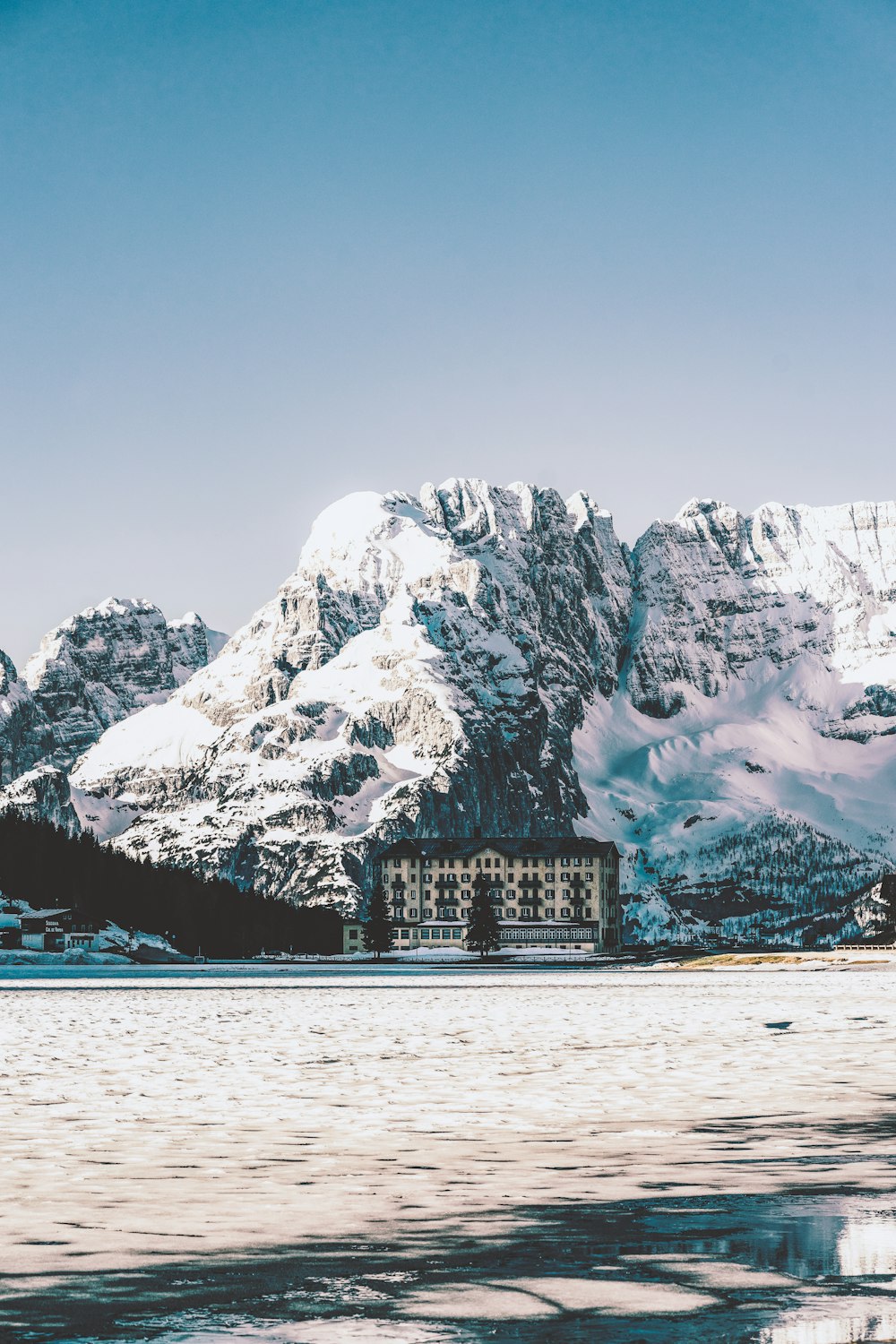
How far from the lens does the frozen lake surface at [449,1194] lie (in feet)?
43.8

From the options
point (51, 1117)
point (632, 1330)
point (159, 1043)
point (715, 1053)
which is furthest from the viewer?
Result: point (159, 1043)

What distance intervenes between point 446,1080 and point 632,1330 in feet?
70.8

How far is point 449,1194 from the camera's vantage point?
19.1m

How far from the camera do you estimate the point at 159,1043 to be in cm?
4606

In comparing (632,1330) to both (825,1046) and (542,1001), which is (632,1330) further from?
(542,1001)

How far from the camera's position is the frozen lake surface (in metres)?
13.3

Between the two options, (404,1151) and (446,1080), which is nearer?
(404,1151)

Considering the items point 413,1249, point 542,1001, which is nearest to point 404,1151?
point 413,1249

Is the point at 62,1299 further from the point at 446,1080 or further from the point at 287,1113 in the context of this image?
the point at 446,1080

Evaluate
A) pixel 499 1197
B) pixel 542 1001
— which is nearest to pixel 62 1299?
pixel 499 1197

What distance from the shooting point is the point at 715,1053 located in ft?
134

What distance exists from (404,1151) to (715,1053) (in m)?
19.5

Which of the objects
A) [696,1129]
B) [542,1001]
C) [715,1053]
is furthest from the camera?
Result: [542,1001]

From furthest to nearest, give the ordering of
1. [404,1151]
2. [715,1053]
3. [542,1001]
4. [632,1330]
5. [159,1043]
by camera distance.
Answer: [542,1001], [159,1043], [715,1053], [404,1151], [632,1330]
